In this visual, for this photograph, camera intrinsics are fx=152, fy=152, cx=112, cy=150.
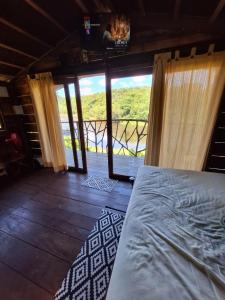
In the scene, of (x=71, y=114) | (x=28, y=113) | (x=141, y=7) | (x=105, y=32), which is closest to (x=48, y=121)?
(x=71, y=114)

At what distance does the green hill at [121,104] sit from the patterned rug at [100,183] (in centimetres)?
136

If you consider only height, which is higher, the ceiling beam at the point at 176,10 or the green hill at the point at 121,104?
the ceiling beam at the point at 176,10

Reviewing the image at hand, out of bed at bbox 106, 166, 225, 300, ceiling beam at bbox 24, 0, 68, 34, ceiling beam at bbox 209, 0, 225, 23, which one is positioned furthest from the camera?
ceiling beam at bbox 24, 0, 68, 34

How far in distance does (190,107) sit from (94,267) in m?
2.21

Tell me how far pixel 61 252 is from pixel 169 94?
234 centimetres

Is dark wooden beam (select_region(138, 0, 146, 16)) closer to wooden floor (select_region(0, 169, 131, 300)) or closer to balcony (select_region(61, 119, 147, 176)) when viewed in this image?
balcony (select_region(61, 119, 147, 176))

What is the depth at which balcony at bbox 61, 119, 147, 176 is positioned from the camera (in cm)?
351

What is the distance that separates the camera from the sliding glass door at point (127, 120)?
2586mm

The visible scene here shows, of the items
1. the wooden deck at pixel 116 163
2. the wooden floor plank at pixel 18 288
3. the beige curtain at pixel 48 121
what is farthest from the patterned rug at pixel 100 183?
the wooden floor plank at pixel 18 288

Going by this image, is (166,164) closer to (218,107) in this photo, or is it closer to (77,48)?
(218,107)

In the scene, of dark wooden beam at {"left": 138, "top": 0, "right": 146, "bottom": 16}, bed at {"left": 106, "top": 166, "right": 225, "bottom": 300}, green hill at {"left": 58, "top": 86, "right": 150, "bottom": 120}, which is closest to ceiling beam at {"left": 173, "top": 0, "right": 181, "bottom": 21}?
dark wooden beam at {"left": 138, "top": 0, "right": 146, "bottom": 16}

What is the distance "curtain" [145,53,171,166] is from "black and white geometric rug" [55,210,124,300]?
3.90ft

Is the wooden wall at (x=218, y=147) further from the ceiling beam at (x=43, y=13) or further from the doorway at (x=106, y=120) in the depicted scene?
the ceiling beam at (x=43, y=13)

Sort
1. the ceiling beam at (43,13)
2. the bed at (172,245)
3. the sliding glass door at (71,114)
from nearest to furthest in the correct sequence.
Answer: the bed at (172,245)
the ceiling beam at (43,13)
the sliding glass door at (71,114)
